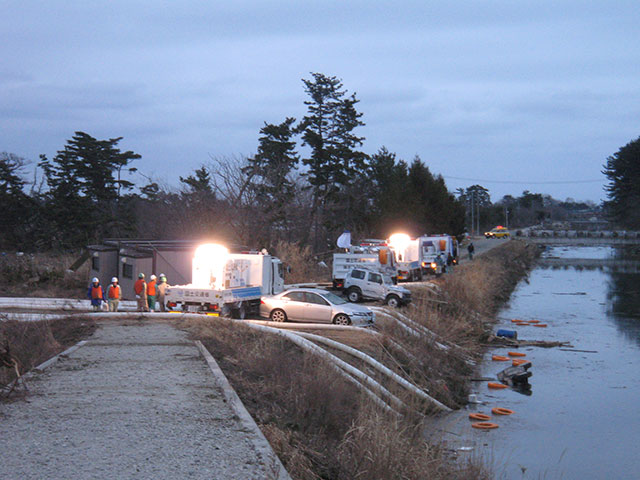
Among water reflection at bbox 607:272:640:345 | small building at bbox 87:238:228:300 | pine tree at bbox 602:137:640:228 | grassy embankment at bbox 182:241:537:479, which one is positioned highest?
pine tree at bbox 602:137:640:228

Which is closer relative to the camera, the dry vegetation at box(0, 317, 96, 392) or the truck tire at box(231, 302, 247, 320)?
the dry vegetation at box(0, 317, 96, 392)

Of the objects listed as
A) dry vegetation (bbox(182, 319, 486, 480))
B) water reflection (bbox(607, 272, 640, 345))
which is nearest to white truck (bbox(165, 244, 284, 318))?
dry vegetation (bbox(182, 319, 486, 480))

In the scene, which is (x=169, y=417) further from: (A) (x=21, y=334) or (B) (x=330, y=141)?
(B) (x=330, y=141)

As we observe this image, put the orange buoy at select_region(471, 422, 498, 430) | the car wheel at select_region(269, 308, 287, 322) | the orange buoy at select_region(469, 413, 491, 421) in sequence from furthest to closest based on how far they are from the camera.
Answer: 1. the car wheel at select_region(269, 308, 287, 322)
2. the orange buoy at select_region(469, 413, 491, 421)
3. the orange buoy at select_region(471, 422, 498, 430)

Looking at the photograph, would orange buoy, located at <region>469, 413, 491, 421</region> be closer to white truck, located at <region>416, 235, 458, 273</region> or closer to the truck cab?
the truck cab

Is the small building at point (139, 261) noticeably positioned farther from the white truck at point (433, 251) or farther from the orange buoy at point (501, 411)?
the orange buoy at point (501, 411)

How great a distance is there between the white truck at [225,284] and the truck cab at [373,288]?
5.44 metres

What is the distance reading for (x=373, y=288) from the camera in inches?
1268

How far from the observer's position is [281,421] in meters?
10.7

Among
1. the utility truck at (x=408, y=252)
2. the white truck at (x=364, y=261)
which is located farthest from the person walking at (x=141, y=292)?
the utility truck at (x=408, y=252)

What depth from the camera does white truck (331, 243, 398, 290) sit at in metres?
34.7

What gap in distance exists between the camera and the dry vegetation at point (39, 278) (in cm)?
3694

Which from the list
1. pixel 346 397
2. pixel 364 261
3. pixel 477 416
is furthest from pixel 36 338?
pixel 364 261

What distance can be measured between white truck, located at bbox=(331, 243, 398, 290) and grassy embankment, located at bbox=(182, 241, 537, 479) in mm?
6309
